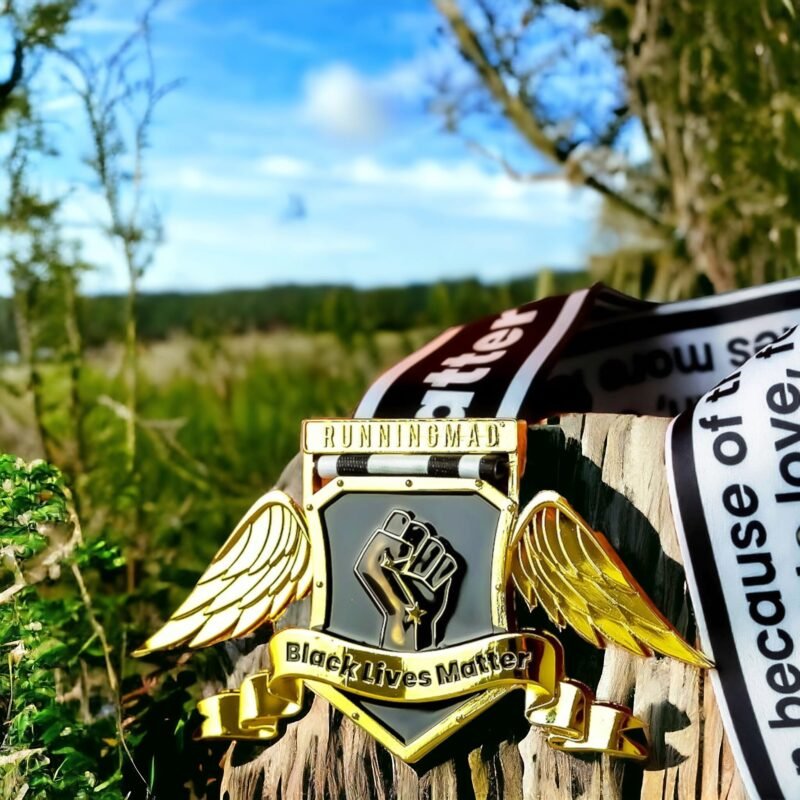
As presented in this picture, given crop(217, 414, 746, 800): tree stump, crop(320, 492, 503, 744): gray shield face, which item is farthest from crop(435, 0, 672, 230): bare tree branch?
crop(320, 492, 503, 744): gray shield face

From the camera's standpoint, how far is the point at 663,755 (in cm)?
140

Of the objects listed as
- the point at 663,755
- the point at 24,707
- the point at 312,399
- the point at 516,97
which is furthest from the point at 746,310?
the point at 312,399

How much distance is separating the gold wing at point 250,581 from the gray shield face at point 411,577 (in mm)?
74

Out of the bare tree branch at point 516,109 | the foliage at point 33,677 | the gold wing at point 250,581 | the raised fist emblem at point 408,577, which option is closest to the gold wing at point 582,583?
the raised fist emblem at point 408,577

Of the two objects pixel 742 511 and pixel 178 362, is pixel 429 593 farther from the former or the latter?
pixel 178 362

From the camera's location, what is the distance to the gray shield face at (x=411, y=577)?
1.41 metres

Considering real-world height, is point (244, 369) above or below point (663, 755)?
above

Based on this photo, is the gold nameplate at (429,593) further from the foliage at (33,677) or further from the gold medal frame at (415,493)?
the foliage at (33,677)

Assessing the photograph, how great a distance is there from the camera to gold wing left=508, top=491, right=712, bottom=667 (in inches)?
53.7

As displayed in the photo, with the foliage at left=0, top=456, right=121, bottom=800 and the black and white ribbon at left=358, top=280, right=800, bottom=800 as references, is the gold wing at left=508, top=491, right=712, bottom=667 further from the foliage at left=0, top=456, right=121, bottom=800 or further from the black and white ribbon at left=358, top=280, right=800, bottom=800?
A: the foliage at left=0, top=456, right=121, bottom=800

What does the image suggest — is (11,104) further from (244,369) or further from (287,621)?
(244,369)

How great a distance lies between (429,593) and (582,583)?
21 cm

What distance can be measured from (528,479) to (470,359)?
42 centimetres

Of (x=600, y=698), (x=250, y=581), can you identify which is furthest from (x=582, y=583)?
(x=250, y=581)
